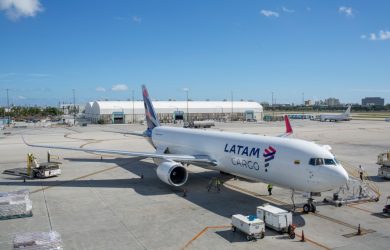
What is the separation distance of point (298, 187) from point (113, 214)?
31.2 ft

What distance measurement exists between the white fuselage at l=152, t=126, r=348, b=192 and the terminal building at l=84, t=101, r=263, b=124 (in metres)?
93.0

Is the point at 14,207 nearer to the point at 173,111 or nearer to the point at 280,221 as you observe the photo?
the point at 280,221

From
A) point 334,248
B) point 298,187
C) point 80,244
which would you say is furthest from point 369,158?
point 80,244

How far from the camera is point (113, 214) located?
1888cm

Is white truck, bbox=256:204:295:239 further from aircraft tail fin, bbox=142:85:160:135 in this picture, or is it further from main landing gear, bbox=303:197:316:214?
aircraft tail fin, bbox=142:85:160:135

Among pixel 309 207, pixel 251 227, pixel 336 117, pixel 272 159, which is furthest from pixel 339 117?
pixel 251 227

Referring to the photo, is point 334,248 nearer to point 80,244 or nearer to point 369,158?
point 80,244

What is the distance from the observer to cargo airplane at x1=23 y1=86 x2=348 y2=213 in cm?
1783

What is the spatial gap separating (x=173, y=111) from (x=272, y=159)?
11010 cm

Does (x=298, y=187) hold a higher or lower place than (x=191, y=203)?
higher

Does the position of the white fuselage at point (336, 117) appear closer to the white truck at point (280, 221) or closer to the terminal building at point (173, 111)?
the terminal building at point (173, 111)

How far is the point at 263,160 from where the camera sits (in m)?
20.6

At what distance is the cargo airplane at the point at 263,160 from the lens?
1783cm

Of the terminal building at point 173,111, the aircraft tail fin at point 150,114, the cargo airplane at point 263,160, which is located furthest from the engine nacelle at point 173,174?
the terminal building at point 173,111
